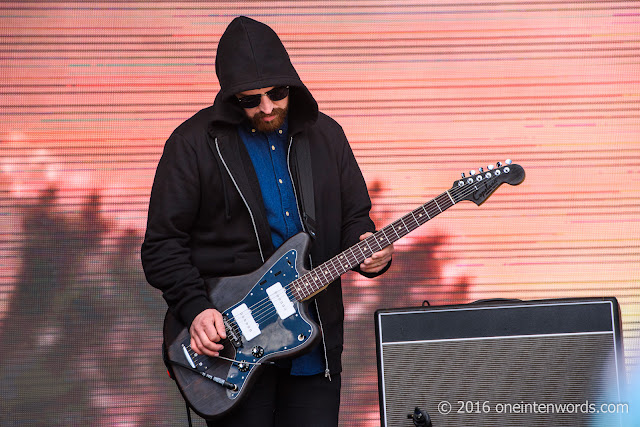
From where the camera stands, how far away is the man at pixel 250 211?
2.49m

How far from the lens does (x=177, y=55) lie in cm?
390

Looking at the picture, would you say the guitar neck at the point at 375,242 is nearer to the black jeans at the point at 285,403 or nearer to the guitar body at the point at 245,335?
the guitar body at the point at 245,335

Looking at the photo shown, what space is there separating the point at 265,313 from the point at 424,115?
72.2 inches

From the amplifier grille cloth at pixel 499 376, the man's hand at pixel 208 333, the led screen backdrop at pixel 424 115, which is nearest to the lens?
the amplifier grille cloth at pixel 499 376

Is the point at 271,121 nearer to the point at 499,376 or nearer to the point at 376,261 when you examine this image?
the point at 376,261

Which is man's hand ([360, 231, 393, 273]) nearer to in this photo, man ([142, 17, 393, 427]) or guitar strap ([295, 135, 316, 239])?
man ([142, 17, 393, 427])

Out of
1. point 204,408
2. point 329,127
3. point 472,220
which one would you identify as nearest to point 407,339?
point 204,408

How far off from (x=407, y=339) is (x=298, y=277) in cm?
44

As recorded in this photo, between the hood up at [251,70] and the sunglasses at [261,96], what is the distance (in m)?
0.04

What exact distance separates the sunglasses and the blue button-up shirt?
0.47 feet

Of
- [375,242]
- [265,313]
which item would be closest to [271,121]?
[375,242]

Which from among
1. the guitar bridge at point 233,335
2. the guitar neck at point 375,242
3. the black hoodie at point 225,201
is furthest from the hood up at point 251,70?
the guitar bridge at point 233,335

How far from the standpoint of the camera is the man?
249cm

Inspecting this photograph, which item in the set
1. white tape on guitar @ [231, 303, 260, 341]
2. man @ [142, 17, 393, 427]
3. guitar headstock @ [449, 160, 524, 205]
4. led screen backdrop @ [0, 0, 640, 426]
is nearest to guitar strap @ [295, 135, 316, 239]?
man @ [142, 17, 393, 427]
